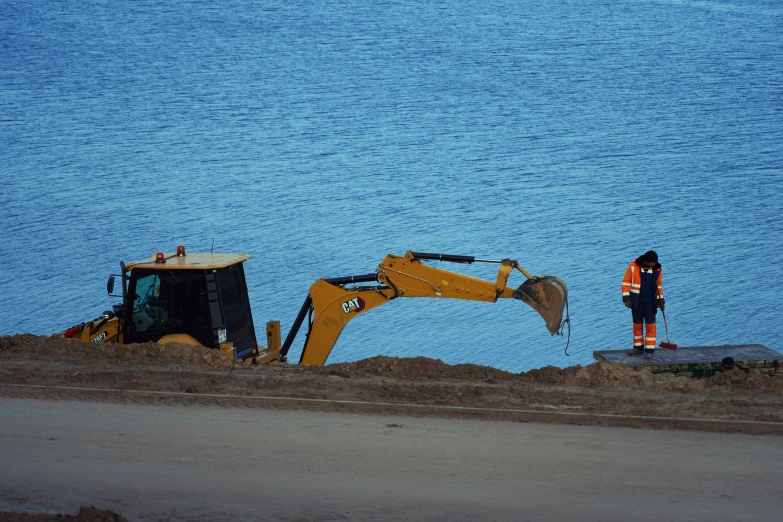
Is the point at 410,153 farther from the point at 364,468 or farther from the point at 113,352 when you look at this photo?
the point at 364,468

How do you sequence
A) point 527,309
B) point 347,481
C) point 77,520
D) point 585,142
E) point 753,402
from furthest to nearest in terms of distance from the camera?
1. point 585,142
2. point 527,309
3. point 753,402
4. point 347,481
5. point 77,520

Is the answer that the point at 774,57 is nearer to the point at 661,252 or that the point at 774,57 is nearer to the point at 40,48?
the point at 661,252

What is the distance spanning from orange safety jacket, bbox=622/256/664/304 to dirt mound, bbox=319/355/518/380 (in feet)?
4.93

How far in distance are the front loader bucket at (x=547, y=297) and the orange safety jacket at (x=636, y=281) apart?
0.84 metres

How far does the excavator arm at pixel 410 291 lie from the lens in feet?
32.8

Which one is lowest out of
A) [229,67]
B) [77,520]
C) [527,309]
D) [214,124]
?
[77,520]

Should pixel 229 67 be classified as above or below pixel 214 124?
above

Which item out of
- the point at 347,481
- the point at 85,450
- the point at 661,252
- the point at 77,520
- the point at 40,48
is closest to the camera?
the point at 77,520

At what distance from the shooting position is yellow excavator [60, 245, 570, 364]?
33.0ft

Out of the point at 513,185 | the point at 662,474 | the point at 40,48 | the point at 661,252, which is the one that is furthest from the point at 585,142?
the point at 662,474

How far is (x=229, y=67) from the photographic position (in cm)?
2786

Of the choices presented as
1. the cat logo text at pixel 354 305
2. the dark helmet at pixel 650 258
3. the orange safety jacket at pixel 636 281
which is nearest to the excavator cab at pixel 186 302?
the cat logo text at pixel 354 305

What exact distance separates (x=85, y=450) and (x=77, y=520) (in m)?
2.00

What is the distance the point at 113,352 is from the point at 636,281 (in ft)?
17.9
